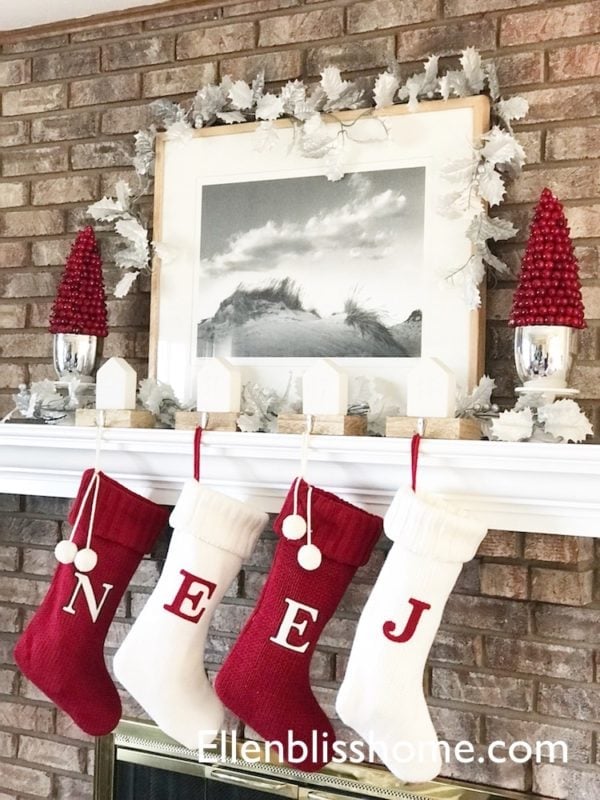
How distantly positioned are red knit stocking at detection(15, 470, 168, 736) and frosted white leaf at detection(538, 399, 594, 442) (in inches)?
30.8

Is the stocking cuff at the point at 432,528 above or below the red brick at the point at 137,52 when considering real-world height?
below

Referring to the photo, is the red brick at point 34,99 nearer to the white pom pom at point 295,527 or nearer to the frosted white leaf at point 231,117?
the frosted white leaf at point 231,117

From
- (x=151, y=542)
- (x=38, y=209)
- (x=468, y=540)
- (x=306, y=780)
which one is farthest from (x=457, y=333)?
(x=38, y=209)

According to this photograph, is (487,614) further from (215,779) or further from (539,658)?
(215,779)

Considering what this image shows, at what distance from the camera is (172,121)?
1918 millimetres

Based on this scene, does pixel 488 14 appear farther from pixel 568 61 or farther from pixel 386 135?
pixel 386 135

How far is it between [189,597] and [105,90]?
3.90 ft

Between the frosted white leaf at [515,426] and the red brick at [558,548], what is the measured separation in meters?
0.21

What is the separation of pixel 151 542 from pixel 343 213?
2.48 feet

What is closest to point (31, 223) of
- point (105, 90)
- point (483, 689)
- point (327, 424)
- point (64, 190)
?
point (64, 190)

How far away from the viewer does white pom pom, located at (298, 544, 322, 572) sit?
1494 mm

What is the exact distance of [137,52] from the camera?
203cm

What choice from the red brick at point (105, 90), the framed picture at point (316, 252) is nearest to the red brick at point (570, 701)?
the framed picture at point (316, 252)

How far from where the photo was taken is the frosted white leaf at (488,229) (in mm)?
1629
